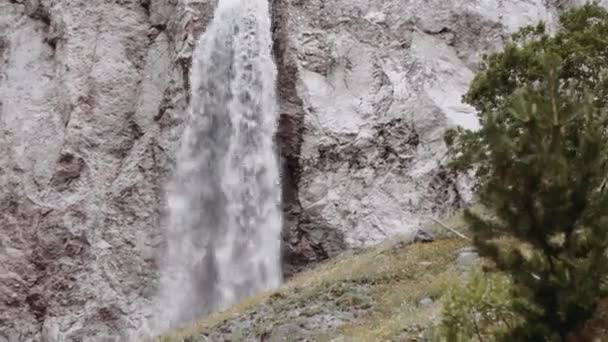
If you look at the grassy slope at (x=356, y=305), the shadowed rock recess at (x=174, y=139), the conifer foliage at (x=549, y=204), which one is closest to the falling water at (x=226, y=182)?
the shadowed rock recess at (x=174, y=139)

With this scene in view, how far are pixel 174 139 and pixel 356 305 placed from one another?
1731cm

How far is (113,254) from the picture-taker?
30.8m

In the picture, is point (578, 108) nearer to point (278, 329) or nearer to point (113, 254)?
point (278, 329)

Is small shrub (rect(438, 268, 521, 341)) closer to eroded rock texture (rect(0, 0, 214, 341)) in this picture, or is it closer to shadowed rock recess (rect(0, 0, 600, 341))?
shadowed rock recess (rect(0, 0, 600, 341))

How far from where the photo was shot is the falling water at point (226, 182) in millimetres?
28297

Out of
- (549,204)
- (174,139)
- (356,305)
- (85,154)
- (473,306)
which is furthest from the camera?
(85,154)

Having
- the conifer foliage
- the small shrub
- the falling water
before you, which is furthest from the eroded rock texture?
the conifer foliage

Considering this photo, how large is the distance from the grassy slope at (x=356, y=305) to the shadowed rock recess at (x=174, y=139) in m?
8.48

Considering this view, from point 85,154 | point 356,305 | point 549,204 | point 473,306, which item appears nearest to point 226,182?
point 85,154

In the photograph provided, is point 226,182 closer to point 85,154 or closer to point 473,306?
point 85,154

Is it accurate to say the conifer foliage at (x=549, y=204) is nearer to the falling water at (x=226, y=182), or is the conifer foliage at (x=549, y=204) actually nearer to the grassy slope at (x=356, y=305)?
the grassy slope at (x=356, y=305)

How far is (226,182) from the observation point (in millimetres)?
29984

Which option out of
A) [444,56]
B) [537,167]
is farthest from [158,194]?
[537,167]

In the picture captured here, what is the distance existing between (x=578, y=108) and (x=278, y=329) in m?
10.3
